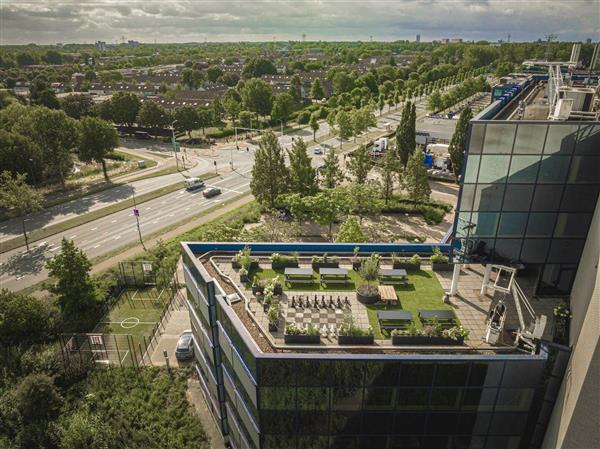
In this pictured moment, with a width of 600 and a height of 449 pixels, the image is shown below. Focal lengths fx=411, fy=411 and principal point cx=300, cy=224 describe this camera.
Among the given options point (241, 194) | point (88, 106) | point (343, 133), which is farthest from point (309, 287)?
point (88, 106)

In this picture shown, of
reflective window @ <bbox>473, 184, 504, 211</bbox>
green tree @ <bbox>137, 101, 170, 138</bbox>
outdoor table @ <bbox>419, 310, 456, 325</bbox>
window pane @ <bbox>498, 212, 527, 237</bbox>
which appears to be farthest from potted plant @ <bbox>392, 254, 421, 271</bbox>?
green tree @ <bbox>137, 101, 170, 138</bbox>

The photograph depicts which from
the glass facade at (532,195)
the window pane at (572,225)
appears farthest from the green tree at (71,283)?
the window pane at (572,225)

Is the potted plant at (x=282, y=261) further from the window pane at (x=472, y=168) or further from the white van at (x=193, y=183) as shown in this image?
the white van at (x=193, y=183)

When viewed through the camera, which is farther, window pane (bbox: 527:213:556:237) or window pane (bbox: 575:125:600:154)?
window pane (bbox: 527:213:556:237)

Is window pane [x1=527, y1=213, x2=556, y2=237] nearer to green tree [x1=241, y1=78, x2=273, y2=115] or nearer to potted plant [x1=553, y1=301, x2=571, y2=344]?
potted plant [x1=553, y1=301, x2=571, y2=344]

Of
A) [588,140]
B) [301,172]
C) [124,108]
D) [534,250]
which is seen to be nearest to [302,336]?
[534,250]
